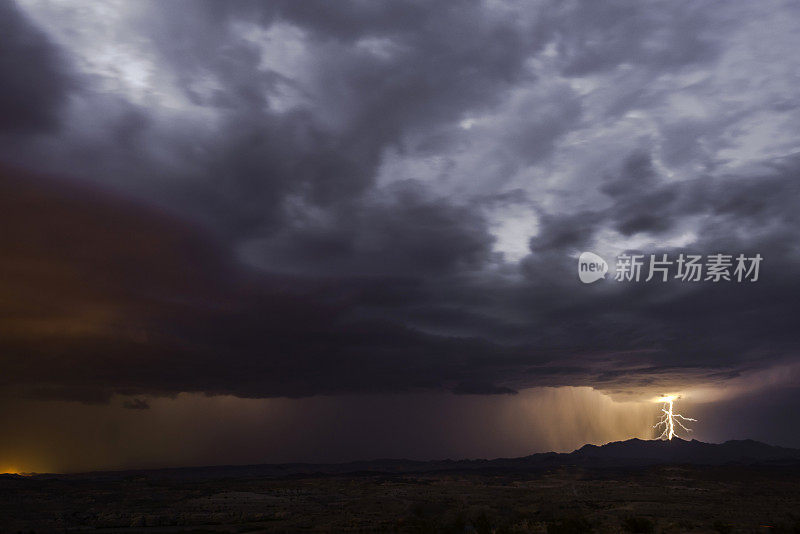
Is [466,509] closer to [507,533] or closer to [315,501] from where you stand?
[507,533]

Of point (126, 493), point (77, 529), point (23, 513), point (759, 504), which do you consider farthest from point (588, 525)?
point (126, 493)

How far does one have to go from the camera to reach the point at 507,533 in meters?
64.7

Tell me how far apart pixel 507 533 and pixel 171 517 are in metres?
58.0

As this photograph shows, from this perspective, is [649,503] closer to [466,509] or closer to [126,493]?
[466,509]

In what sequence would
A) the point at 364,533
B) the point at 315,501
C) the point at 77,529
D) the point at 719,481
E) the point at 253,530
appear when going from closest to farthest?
the point at 364,533, the point at 253,530, the point at 77,529, the point at 315,501, the point at 719,481

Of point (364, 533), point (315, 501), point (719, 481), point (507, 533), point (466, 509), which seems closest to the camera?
point (507, 533)

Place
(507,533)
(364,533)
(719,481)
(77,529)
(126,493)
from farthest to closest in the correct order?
(719,481), (126,493), (77,529), (364,533), (507,533)

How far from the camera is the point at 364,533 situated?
70125mm

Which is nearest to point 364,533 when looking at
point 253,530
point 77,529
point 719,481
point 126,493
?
point 253,530

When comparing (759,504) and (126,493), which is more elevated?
(759,504)

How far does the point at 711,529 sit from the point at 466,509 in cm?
3738

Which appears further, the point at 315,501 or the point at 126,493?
the point at 126,493

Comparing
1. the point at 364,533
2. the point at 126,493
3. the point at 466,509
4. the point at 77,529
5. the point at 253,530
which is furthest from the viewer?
the point at 126,493

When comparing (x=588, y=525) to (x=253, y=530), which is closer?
(x=588, y=525)
